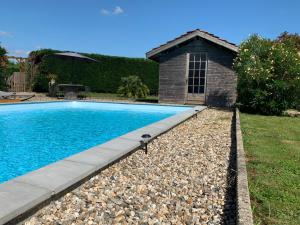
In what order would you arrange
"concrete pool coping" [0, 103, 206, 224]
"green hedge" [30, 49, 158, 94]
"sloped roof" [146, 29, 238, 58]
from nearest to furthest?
"concrete pool coping" [0, 103, 206, 224]
"sloped roof" [146, 29, 238, 58]
"green hedge" [30, 49, 158, 94]

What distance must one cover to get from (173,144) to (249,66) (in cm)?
861

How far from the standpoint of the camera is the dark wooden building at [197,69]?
56.9 ft

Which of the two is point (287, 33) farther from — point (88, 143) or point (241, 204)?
point (241, 204)

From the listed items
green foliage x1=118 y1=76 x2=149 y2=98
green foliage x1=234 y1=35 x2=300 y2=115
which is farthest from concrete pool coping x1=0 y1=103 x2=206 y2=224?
green foliage x1=118 y1=76 x2=149 y2=98

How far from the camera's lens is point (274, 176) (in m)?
4.64

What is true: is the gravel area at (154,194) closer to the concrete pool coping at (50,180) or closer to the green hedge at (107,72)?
the concrete pool coping at (50,180)

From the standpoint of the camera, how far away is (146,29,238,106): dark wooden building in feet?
56.9

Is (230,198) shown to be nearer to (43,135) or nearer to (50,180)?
(50,180)

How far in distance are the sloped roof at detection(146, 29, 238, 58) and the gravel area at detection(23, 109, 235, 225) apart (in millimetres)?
11700

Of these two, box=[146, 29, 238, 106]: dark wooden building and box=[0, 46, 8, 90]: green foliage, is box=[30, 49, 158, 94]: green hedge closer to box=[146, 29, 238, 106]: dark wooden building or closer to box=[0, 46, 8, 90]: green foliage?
box=[0, 46, 8, 90]: green foliage

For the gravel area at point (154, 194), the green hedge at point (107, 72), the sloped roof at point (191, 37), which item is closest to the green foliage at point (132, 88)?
the green hedge at point (107, 72)

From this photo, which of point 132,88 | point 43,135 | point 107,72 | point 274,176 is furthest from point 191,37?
point 274,176

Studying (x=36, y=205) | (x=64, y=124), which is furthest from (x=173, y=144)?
(x=64, y=124)

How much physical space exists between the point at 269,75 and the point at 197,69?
5.45 meters
